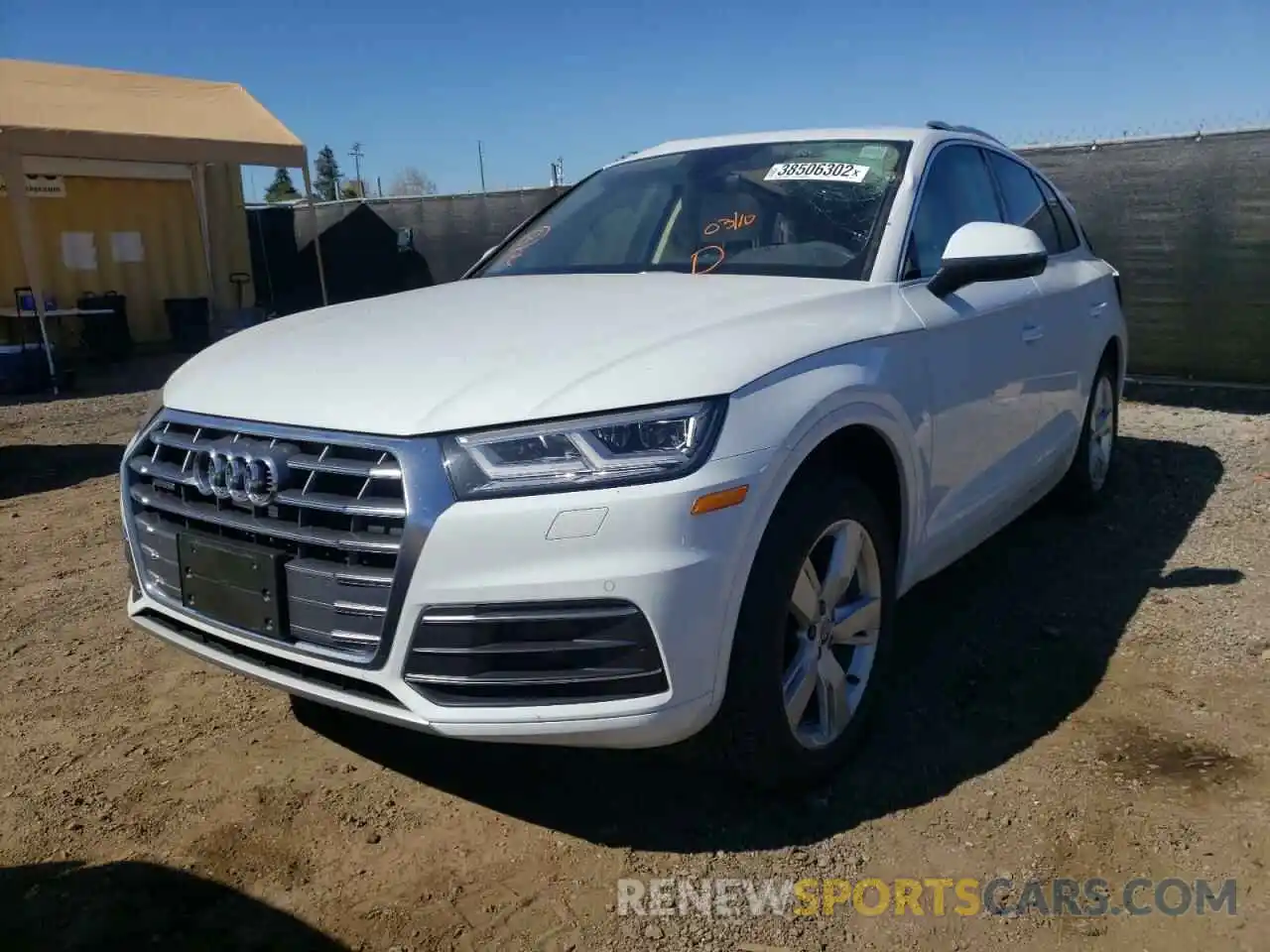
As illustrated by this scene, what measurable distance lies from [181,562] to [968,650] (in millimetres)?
2492

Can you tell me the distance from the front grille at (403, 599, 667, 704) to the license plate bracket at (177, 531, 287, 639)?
1.22 feet

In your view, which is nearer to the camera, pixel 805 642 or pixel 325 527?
pixel 325 527

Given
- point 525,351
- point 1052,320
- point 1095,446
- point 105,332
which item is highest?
point 525,351

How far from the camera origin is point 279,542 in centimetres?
229

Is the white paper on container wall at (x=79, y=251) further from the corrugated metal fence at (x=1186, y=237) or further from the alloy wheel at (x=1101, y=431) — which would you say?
the alloy wheel at (x=1101, y=431)

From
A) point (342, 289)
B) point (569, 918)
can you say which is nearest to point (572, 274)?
point (569, 918)

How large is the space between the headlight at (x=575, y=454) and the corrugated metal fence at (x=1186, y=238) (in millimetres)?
7455

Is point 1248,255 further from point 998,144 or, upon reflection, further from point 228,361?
point 228,361

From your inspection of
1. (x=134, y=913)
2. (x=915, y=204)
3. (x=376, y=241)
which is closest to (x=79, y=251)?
(x=376, y=241)

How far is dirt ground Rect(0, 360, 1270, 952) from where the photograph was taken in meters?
2.22

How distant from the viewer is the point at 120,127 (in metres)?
12.2

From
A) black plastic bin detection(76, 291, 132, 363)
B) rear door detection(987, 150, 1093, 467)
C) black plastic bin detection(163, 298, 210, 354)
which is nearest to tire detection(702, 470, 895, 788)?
rear door detection(987, 150, 1093, 467)

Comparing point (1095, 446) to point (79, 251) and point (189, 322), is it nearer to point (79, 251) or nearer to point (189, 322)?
point (189, 322)

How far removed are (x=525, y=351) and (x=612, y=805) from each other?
1175mm
